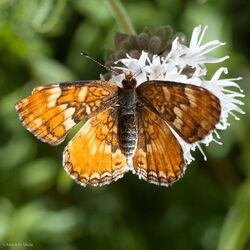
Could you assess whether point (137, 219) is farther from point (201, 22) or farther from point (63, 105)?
point (63, 105)

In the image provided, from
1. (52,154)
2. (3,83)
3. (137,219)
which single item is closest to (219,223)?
(137,219)

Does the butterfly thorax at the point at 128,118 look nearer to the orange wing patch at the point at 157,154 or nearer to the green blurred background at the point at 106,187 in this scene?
the orange wing patch at the point at 157,154

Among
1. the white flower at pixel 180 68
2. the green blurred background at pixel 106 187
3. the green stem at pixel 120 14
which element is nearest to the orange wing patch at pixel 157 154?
the white flower at pixel 180 68

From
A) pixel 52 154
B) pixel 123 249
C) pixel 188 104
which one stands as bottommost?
pixel 123 249

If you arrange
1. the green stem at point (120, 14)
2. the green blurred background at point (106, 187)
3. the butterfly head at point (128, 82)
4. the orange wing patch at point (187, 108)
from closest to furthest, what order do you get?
the orange wing patch at point (187, 108) < the butterfly head at point (128, 82) < the green stem at point (120, 14) < the green blurred background at point (106, 187)

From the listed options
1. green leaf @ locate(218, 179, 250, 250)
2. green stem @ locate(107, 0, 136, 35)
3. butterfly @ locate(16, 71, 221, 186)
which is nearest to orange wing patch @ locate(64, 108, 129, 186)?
butterfly @ locate(16, 71, 221, 186)

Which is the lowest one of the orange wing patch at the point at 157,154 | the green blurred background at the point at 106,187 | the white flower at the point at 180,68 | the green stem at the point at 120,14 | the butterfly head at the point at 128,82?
the green blurred background at the point at 106,187
